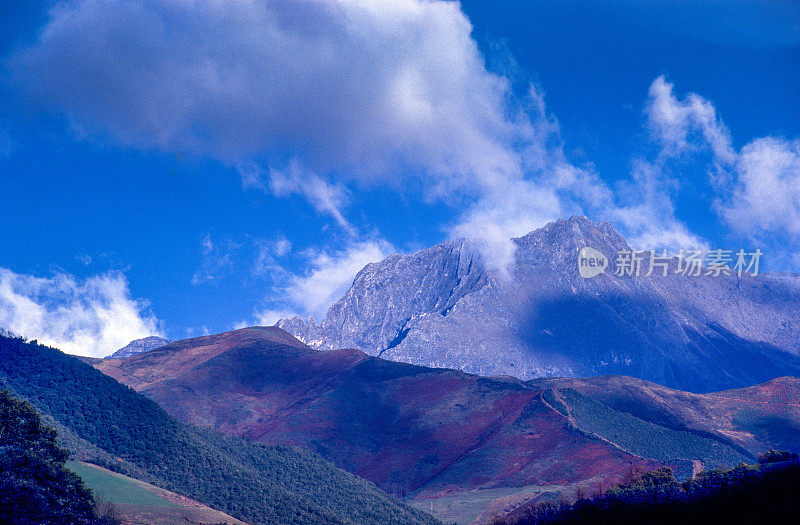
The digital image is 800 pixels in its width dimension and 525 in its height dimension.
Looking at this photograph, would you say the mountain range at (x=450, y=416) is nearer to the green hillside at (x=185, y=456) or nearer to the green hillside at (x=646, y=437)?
the green hillside at (x=646, y=437)

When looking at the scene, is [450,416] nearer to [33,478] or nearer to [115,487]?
[115,487]

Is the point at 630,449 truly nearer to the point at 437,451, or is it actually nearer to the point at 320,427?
the point at 437,451

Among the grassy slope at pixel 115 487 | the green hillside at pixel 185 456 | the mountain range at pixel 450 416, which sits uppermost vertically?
the mountain range at pixel 450 416

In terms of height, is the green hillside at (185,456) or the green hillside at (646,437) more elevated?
the green hillside at (646,437)

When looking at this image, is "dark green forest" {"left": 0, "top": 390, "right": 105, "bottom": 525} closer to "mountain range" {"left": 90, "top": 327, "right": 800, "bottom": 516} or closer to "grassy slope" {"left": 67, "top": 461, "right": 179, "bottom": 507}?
"grassy slope" {"left": 67, "top": 461, "right": 179, "bottom": 507}

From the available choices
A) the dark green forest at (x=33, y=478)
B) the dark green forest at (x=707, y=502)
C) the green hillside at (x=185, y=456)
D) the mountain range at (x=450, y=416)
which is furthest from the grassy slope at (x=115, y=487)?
the mountain range at (x=450, y=416)

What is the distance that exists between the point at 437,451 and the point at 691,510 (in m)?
75.7

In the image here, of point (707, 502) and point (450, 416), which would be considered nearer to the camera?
point (707, 502)

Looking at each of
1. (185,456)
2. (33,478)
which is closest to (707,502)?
(33,478)

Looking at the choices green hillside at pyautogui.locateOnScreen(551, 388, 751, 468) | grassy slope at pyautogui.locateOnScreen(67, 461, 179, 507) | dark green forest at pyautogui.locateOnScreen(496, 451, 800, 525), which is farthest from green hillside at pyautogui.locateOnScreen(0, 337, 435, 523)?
green hillside at pyautogui.locateOnScreen(551, 388, 751, 468)

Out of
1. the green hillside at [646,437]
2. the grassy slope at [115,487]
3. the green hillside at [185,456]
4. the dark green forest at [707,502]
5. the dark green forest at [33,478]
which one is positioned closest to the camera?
the dark green forest at [707,502]

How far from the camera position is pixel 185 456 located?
83.1 m

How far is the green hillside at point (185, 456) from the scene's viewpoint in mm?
75688

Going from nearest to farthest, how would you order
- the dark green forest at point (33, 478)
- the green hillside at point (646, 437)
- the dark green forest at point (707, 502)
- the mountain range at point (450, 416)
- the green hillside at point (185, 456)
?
1. the dark green forest at point (707, 502)
2. the dark green forest at point (33, 478)
3. the green hillside at point (185, 456)
4. the mountain range at point (450, 416)
5. the green hillside at point (646, 437)
